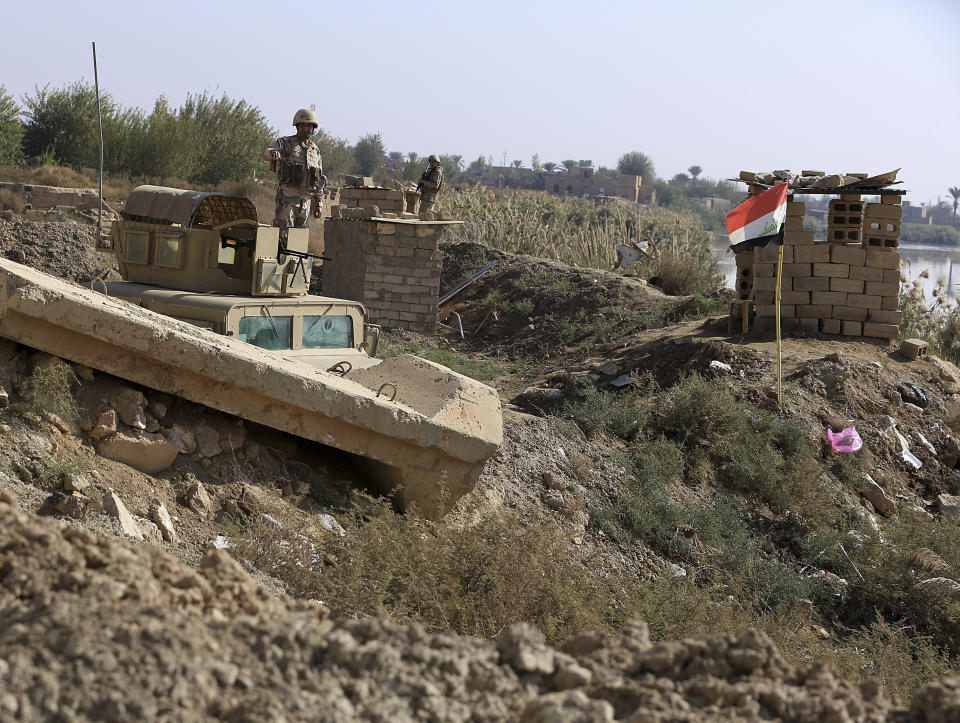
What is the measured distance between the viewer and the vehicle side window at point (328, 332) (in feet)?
24.8

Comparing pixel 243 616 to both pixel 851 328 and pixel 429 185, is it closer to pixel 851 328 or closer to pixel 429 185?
pixel 851 328

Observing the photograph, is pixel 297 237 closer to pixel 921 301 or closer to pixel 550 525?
pixel 550 525

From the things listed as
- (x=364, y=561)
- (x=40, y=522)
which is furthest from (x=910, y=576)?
(x=40, y=522)

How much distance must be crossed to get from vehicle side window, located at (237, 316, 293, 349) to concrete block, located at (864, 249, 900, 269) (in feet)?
27.8

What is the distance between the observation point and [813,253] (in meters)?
12.8

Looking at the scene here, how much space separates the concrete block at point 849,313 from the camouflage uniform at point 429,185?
27.9ft

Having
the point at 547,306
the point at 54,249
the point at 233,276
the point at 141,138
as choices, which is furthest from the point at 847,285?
the point at 141,138

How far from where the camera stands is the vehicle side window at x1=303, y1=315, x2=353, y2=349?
24.8 ft

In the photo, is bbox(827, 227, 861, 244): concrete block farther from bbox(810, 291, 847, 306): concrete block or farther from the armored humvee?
the armored humvee

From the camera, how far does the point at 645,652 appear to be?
119 inches

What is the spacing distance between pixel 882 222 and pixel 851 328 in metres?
1.43

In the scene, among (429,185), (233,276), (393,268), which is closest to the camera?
(233,276)

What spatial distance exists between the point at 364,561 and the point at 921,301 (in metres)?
13.5

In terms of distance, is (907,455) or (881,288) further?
(881,288)
